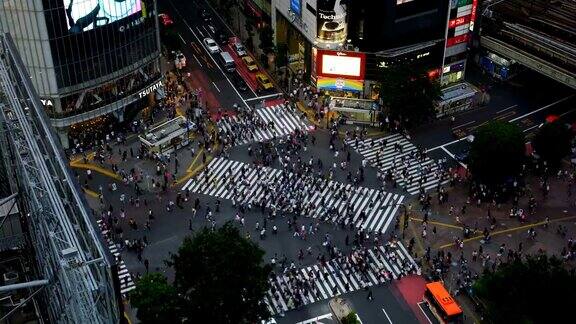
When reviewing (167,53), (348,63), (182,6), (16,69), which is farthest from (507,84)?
(16,69)

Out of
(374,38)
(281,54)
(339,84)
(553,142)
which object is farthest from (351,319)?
(281,54)

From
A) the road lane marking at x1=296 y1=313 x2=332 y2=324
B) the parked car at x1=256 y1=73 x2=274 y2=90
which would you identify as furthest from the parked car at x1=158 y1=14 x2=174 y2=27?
the road lane marking at x1=296 y1=313 x2=332 y2=324

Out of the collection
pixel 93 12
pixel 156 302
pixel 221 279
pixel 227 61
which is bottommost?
pixel 227 61

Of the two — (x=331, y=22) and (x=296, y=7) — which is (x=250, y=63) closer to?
(x=296, y=7)

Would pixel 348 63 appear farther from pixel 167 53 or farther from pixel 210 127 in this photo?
pixel 167 53

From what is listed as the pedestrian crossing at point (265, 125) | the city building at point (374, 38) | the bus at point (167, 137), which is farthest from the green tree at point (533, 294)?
the bus at point (167, 137)

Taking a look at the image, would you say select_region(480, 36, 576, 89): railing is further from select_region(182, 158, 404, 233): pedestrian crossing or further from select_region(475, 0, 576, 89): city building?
select_region(182, 158, 404, 233): pedestrian crossing
